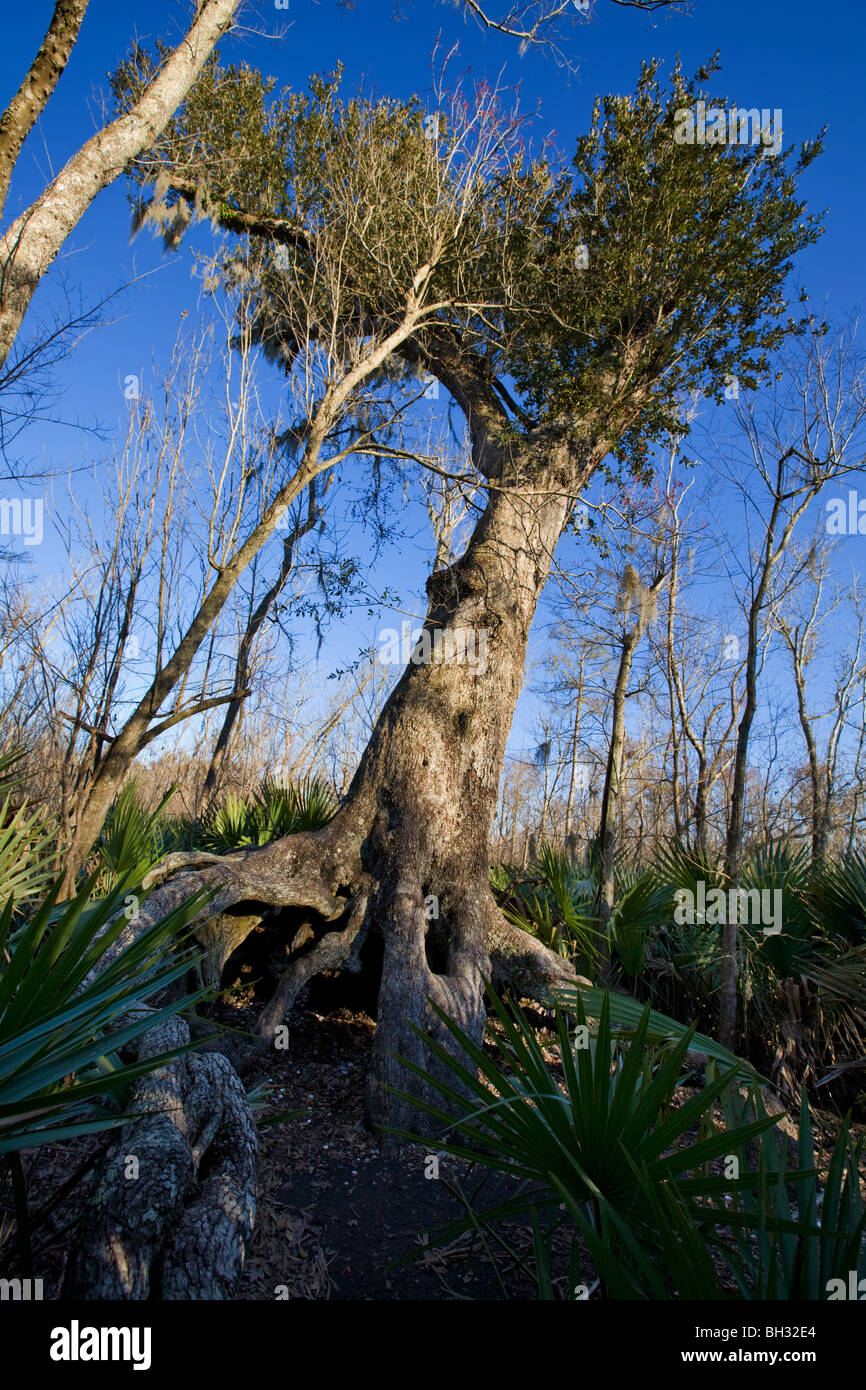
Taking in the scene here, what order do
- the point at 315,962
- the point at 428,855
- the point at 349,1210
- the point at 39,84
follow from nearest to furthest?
the point at 349,1210, the point at 39,84, the point at 315,962, the point at 428,855

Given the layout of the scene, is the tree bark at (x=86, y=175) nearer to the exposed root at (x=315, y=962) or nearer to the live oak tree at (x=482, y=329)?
the live oak tree at (x=482, y=329)

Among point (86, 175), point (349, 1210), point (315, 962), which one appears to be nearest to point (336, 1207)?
point (349, 1210)

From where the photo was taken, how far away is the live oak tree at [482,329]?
5859mm

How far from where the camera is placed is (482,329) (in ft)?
28.7

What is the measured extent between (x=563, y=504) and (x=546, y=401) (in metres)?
1.37

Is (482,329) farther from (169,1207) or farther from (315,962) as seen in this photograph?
(169,1207)

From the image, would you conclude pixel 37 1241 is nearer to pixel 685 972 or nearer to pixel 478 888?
pixel 478 888

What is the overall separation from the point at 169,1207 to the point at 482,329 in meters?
9.11

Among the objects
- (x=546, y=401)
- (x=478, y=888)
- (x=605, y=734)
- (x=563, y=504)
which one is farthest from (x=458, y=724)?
(x=605, y=734)

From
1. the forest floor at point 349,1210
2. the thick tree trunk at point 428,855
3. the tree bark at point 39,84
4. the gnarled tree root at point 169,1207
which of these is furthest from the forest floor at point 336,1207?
the tree bark at point 39,84

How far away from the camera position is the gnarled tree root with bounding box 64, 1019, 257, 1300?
2.22 meters

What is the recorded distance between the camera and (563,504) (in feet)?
25.2

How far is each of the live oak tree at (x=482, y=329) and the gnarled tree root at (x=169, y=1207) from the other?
2456mm

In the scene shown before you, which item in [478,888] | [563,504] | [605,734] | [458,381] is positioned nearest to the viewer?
[478,888]
